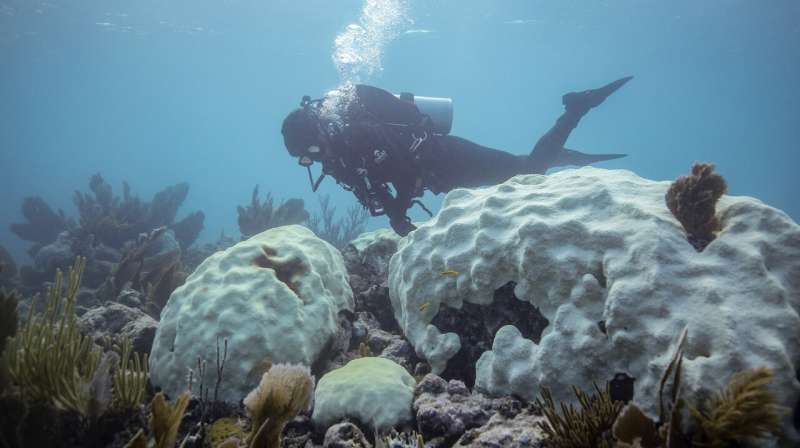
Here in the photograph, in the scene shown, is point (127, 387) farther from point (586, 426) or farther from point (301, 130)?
point (301, 130)

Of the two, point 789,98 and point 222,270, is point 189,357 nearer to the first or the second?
point 222,270

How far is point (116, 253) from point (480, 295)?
1225 cm

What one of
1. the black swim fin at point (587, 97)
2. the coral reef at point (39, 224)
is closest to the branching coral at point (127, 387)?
the black swim fin at point (587, 97)

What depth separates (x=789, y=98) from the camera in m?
50.4

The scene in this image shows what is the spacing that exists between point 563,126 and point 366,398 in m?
7.57

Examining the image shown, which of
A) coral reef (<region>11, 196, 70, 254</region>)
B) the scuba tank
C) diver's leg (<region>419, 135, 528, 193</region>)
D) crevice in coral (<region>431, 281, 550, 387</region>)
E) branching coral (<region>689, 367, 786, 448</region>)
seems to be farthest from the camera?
coral reef (<region>11, 196, 70, 254</region>)

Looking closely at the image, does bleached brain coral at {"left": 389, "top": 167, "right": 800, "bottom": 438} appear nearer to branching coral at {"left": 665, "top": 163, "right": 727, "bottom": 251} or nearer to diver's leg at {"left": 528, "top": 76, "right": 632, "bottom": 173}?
branching coral at {"left": 665, "top": 163, "right": 727, "bottom": 251}

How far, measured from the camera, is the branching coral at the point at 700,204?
2.86 metres

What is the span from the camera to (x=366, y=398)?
9.57 ft

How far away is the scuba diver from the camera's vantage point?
20.0ft

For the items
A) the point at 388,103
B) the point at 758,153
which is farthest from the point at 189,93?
the point at 758,153

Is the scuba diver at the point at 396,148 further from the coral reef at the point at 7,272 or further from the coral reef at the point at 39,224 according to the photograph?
the coral reef at the point at 39,224

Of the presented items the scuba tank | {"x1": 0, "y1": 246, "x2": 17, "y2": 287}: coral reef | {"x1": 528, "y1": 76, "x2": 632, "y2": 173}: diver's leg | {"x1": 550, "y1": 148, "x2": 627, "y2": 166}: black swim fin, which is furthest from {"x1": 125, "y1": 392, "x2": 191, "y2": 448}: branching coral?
{"x1": 0, "y1": 246, "x2": 17, "y2": 287}: coral reef

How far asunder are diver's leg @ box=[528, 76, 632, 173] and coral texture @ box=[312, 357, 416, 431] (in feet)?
21.5
